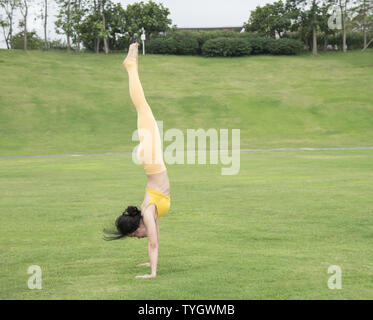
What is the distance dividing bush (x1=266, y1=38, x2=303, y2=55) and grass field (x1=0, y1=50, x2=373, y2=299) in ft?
96.9

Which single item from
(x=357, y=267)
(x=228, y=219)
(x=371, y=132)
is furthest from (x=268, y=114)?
(x=357, y=267)

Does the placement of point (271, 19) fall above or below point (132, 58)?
above

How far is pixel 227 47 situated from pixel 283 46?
8.75 meters

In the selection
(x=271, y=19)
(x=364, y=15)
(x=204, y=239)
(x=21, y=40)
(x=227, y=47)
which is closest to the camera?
(x=204, y=239)

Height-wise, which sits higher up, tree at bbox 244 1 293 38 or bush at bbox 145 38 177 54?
tree at bbox 244 1 293 38

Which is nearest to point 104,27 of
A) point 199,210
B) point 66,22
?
point 66,22

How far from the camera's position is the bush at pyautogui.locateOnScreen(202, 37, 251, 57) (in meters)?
75.4

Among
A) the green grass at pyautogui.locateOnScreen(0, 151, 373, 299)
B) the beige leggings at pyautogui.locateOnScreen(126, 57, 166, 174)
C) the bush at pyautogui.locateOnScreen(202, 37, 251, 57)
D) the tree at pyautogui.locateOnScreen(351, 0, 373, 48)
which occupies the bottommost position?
the green grass at pyautogui.locateOnScreen(0, 151, 373, 299)

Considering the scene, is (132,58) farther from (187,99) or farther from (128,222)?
(187,99)

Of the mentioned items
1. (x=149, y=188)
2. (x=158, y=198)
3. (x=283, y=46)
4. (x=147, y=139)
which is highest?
(x=283, y=46)

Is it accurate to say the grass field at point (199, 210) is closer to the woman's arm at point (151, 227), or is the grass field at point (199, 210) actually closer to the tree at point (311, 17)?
the woman's arm at point (151, 227)

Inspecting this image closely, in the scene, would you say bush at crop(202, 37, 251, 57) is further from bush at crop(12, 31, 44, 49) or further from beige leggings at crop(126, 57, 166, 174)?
beige leggings at crop(126, 57, 166, 174)

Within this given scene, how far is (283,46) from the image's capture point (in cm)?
7669

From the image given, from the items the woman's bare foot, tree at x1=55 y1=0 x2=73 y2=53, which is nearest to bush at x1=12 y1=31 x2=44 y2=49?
tree at x1=55 y1=0 x2=73 y2=53
